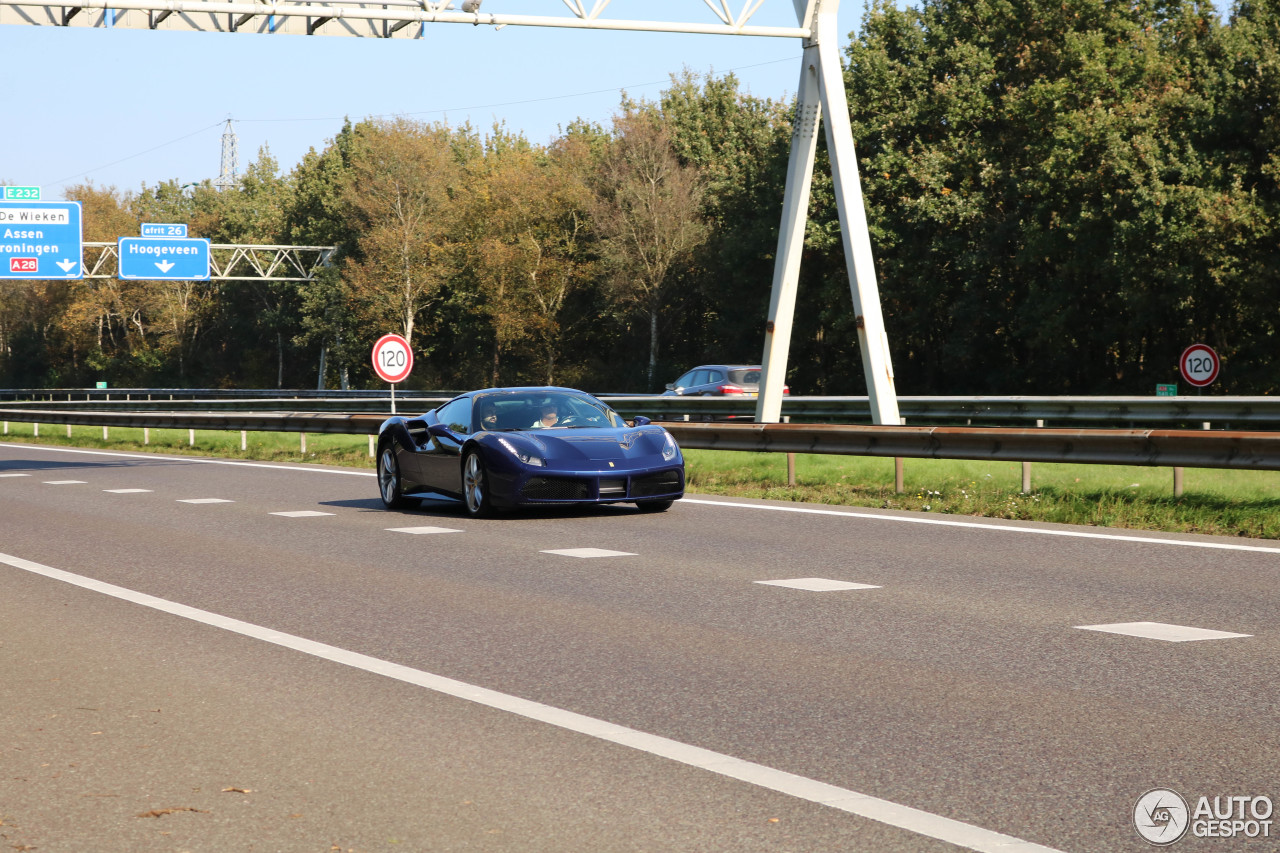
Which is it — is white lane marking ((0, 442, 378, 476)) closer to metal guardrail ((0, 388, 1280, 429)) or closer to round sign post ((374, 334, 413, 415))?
round sign post ((374, 334, 413, 415))

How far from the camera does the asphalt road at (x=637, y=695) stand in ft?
14.5

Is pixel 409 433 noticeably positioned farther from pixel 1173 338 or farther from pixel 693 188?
pixel 693 188

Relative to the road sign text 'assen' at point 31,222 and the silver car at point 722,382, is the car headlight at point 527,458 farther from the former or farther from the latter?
the road sign text 'assen' at point 31,222

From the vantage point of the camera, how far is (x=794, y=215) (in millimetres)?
22219

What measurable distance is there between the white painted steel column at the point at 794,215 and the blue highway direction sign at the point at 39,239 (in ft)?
121

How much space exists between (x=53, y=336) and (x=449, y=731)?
340ft

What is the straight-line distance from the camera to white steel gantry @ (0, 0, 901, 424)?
70.3ft

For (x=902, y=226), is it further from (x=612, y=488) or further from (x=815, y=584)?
(x=815, y=584)

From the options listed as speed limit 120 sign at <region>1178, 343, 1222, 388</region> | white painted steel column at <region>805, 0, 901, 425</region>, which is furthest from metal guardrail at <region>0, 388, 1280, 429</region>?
white painted steel column at <region>805, 0, 901, 425</region>

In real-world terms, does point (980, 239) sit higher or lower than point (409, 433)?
higher

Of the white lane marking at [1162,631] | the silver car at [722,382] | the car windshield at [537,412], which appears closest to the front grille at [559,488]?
the car windshield at [537,412]

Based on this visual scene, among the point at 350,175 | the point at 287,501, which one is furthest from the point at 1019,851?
the point at 350,175

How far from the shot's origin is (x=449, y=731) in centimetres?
557

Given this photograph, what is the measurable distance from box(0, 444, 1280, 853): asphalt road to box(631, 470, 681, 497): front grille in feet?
7.51
